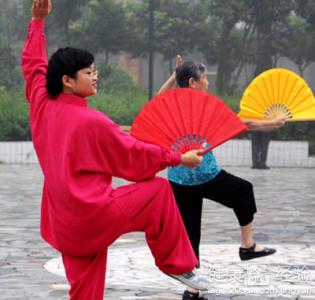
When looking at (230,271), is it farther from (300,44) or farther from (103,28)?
(103,28)

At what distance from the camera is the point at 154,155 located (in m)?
5.22

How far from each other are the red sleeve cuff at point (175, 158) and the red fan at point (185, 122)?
253 mm

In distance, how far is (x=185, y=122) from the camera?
5684mm

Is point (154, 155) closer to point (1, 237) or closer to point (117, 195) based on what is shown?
point (117, 195)

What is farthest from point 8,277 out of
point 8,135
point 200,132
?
point 8,135

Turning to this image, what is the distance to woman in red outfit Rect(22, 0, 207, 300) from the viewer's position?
508cm

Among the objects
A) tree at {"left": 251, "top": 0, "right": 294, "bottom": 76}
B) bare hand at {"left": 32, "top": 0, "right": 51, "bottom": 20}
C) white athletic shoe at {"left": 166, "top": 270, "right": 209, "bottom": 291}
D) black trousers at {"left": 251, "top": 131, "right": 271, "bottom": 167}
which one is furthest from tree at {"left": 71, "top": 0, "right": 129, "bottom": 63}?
white athletic shoe at {"left": 166, "top": 270, "right": 209, "bottom": 291}

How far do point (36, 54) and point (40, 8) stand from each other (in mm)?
229

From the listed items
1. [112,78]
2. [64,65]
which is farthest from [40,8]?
[112,78]

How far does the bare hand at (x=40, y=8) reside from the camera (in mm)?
5605

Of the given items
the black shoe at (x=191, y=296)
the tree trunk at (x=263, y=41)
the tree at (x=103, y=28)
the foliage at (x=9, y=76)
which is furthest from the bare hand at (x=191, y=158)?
the tree at (x=103, y=28)

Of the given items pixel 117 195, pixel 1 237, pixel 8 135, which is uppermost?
pixel 117 195

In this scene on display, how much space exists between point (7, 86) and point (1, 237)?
12243 mm

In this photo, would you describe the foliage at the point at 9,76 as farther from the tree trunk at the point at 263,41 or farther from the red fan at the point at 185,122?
the red fan at the point at 185,122
